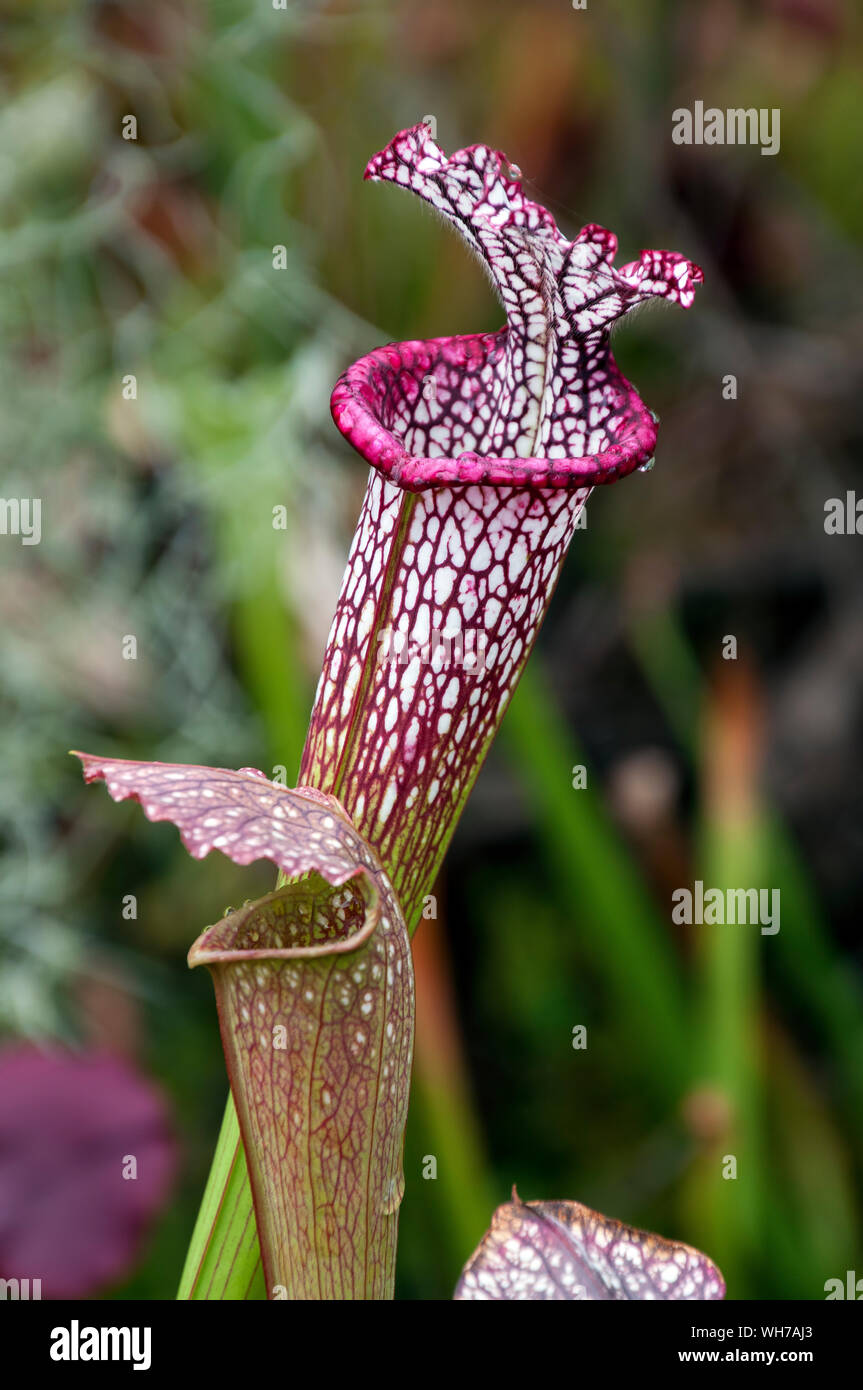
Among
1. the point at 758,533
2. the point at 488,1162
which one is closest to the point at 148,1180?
the point at 488,1162

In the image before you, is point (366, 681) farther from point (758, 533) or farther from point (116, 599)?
point (758, 533)

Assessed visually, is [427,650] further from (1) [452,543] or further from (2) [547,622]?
(2) [547,622]

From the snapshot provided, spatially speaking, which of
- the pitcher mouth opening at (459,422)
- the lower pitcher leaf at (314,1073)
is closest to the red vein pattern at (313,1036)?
the lower pitcher leaf at (314,1073)

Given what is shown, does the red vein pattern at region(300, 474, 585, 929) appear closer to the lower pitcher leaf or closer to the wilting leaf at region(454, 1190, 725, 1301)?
the lower pitcher leaf

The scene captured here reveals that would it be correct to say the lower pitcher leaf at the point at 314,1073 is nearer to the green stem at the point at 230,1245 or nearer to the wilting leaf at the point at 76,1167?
the green stem at the point at 230,1245

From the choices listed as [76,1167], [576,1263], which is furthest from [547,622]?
[576,1263]
